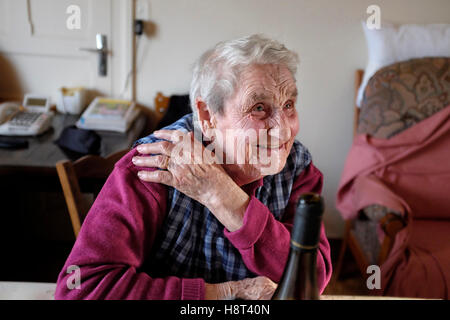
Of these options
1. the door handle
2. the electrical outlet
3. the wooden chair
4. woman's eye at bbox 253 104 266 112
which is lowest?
the wooden chair

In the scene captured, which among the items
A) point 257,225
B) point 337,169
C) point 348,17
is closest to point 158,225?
point 257,225

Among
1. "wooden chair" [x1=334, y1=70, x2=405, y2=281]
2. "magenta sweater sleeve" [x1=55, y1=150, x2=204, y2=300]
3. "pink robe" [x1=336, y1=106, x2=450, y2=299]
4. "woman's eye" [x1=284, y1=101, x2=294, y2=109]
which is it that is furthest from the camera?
"pink robe" [x1=336, y1=106, x2=450, y2=299]

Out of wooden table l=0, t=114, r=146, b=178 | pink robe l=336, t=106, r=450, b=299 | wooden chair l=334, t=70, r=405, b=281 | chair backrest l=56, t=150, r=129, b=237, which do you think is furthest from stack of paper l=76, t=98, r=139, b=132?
pink robe l=336, t=106, r=450, b=299

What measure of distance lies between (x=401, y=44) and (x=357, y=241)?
92cm

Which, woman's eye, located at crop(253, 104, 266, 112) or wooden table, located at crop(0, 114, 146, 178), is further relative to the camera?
wooden table, located at crop(0, 114, 146, 178)

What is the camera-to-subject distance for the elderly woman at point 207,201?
638 mm

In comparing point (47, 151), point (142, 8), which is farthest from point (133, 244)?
point (142, 8)

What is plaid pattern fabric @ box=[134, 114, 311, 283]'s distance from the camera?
75 cm

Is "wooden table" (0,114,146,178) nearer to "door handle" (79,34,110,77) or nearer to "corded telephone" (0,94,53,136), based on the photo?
"corded telephone" (0,94,53,136)

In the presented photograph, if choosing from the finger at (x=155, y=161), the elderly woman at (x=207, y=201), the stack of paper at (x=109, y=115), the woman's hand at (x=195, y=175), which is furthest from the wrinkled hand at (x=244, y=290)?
the stack of paper at (x=109, y=115)

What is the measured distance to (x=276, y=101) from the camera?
27.4 inches

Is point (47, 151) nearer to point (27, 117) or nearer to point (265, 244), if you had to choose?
point (27, 117)

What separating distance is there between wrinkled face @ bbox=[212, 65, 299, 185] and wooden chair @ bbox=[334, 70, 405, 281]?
1.95ft
